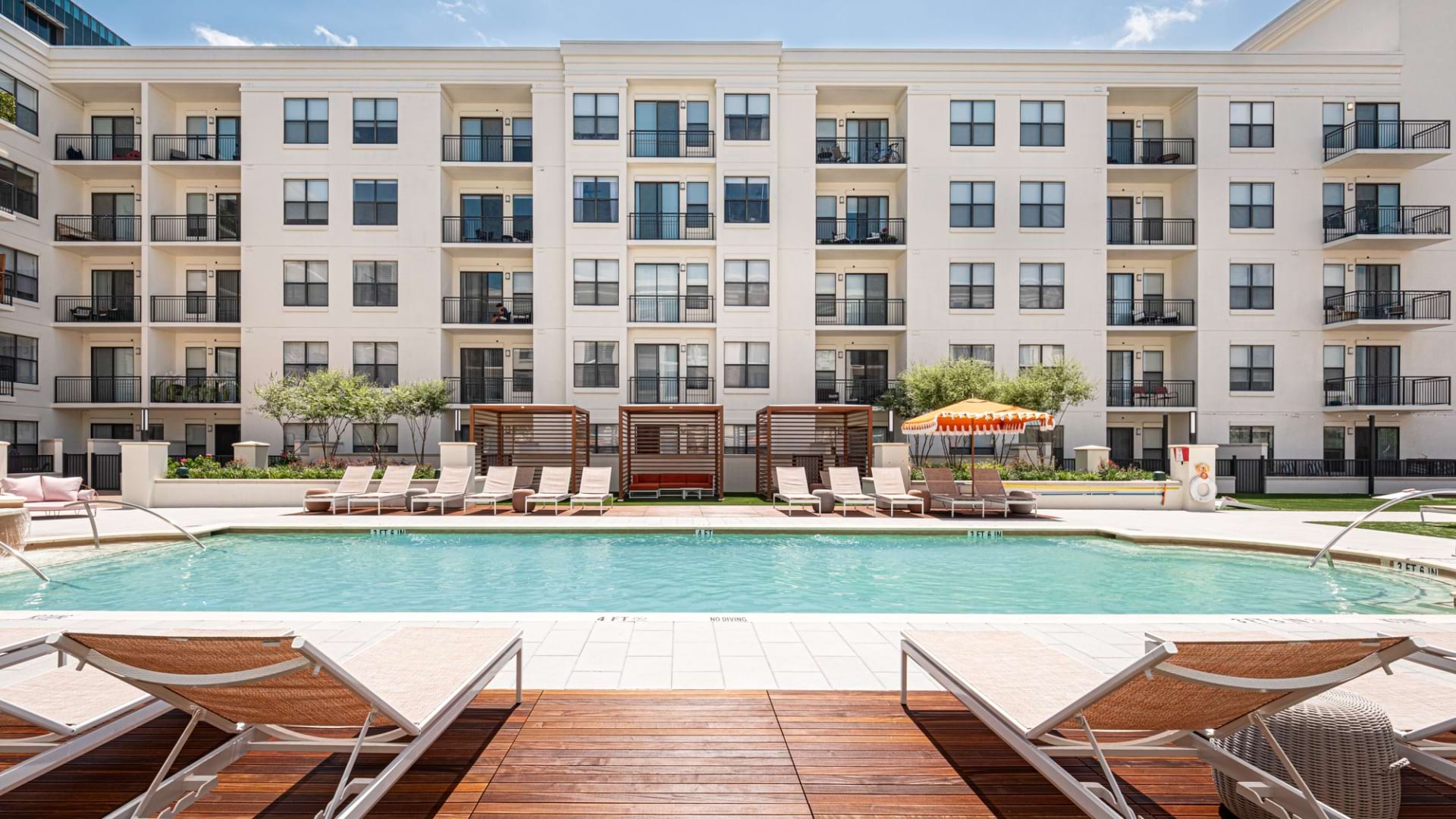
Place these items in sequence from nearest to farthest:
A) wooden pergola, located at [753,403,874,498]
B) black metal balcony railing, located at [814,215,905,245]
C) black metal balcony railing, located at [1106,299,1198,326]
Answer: wooden pergola, located at [753,403,874,498]
black metal balcony railing, located at [814,215,905,245]
black metal balcony railing, located at [1106,299,1198,326]

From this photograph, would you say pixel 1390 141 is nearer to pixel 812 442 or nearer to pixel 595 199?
pixel 812 442

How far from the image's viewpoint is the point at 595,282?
23219 mm

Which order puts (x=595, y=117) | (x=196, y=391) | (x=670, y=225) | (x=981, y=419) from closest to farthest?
(x=981, y=419) < (x=595, y=117) < (x=196, y=391) < (x=670, y=225)

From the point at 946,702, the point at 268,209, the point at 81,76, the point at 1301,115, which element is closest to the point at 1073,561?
the point at 946,702

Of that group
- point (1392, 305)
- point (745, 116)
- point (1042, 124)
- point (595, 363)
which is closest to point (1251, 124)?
point (1042, 124)

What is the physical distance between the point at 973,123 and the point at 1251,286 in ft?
36.1

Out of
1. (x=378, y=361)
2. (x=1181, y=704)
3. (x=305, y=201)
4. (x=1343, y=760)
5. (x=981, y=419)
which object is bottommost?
(x=1343, y=760)

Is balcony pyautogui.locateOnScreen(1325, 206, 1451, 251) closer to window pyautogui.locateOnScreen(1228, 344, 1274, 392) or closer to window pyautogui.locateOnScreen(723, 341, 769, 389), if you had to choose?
window pyautogui.locateOnScreen(1228, 344, 1274, 392)

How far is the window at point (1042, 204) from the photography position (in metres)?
23.9

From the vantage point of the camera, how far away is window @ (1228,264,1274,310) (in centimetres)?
2402

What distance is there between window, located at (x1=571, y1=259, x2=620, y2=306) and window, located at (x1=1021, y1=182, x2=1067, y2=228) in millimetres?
13906

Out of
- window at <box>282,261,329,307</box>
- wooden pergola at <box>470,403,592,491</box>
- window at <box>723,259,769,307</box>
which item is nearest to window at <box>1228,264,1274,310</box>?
window at <box>723,259,769,307</box>

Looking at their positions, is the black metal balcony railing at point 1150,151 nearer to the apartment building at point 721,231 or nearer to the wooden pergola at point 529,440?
the apartment building at point 721,231

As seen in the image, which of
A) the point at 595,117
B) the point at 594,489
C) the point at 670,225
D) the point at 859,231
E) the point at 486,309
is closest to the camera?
the point at 594,489
